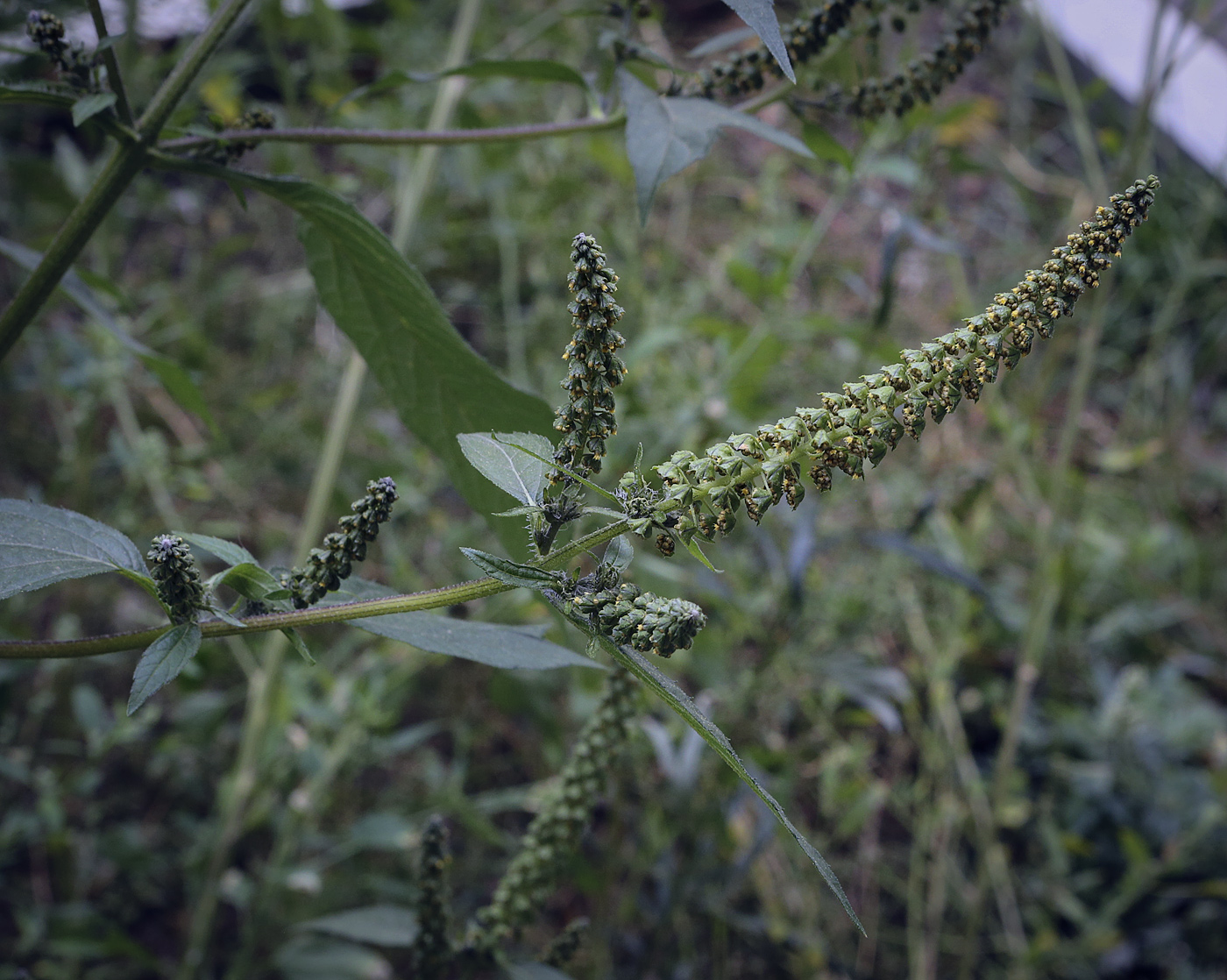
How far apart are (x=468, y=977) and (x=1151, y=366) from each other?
2335mm

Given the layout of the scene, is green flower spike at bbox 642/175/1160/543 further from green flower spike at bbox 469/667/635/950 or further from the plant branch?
green flower spike at bbox 469/667/635/950

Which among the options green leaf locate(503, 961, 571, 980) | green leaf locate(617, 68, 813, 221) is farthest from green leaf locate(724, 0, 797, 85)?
green leaf locate(503, 961, 571, 980)

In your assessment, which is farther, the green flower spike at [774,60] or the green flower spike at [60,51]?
the green flower spike at [774,60]

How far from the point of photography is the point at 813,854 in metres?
0.37

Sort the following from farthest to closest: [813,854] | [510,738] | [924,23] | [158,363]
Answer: [924,23]
[510,738]
[158,363]
[813,854]

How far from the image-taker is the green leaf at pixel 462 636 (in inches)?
17.1

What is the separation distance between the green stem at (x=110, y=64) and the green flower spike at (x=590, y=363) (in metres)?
0.32

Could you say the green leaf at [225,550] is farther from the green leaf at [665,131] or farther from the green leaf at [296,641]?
the green leaf at [665,131]

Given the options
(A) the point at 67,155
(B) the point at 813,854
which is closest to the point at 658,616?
(B) the point at 813,854

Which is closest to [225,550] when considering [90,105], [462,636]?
[462,636]

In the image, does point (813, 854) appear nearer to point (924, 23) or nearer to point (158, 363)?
point (158, 363)

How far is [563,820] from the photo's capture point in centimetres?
69

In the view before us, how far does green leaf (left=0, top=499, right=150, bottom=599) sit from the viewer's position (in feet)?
1.42

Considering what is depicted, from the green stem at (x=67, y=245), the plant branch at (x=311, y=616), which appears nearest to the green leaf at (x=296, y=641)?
the plant branch at (x=311, y=616)
